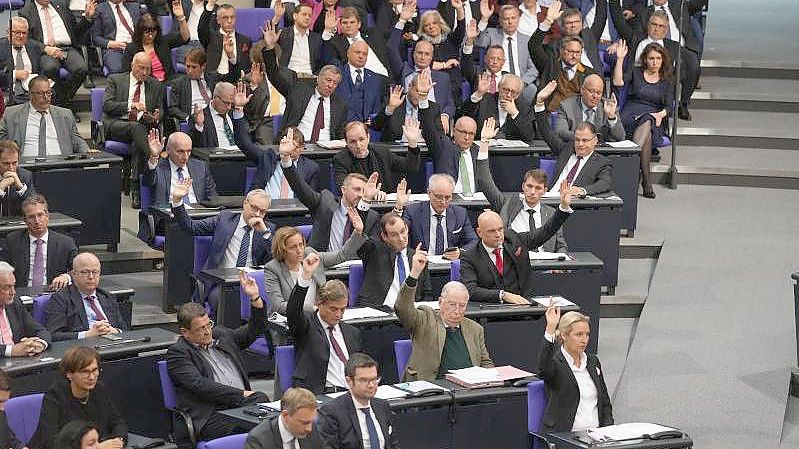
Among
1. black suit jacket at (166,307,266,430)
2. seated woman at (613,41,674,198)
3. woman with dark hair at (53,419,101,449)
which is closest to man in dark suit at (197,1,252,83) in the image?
seated woman at (613,41,674,198)

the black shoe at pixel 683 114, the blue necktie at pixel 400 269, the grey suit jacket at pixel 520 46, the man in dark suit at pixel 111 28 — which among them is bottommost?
the blue necktie at pixel 400 269

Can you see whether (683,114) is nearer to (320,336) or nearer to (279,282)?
(279,282)

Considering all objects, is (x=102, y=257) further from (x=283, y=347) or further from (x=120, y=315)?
(x=283, y=347)

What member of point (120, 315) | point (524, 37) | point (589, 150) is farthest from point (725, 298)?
point (120, 315)

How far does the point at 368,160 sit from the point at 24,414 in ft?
11.7

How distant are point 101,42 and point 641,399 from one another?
4.97 m

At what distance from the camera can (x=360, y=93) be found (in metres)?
10.8

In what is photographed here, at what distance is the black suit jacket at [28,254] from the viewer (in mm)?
8312

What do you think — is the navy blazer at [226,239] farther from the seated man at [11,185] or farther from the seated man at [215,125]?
the seated man at [215,125]

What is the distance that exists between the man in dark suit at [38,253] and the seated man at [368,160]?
6.14ft

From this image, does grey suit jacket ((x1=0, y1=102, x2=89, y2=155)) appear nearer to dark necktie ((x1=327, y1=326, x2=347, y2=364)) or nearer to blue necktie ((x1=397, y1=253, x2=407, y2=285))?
blue necktie ((x1=397, y1=253, x2=407, y2=285))

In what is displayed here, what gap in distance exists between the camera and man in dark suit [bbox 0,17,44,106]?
10.2m

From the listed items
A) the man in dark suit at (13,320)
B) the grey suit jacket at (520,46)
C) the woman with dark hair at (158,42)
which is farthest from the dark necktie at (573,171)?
the man in dark suit at (13,320)

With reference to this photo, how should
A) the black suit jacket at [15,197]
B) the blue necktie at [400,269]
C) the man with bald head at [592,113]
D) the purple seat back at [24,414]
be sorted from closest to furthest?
1. the purple seat back at [24,414]
2. the blue necktie at [400,269]
3. the black suit jacket at [15,197]
4. the man with bald head at [592,113]
